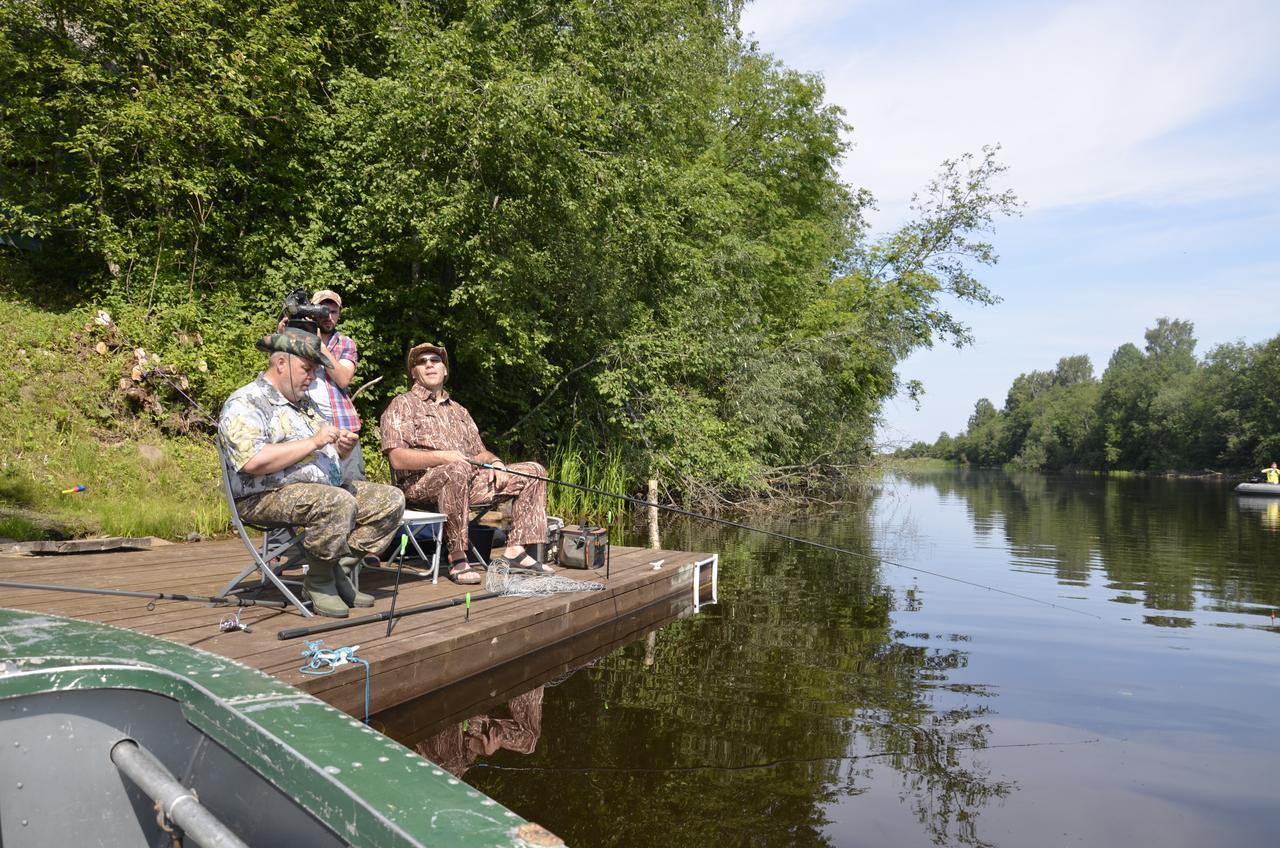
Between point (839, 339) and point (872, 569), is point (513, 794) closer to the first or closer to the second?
point (872, 569)

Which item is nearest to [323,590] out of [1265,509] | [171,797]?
[171,797]

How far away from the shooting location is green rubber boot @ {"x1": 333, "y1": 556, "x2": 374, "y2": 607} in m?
4.19

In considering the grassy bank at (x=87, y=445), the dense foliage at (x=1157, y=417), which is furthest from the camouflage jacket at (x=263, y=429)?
the dense foliage at (x=1157, y=417)

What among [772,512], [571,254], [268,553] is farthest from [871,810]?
[772,512]

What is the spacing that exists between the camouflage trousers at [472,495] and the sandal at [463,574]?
0.05 m

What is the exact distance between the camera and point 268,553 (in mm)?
4121

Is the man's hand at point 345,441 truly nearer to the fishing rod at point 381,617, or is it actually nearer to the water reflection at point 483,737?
the fishing rod at point 381,617

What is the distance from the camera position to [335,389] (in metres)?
4.96

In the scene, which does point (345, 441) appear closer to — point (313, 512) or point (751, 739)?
point (313, 512)

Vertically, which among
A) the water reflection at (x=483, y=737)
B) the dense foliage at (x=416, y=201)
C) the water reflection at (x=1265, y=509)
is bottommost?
the water reflection at (x=483, y=737)

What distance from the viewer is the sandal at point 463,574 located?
537 cm

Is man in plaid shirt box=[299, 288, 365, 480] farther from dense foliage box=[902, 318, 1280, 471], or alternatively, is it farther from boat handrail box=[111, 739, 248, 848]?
dense foliage box=[902, 318, 1280, 471]

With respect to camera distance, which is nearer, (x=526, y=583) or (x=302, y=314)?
(x=302, y=314)

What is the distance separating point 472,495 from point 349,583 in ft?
4.59
